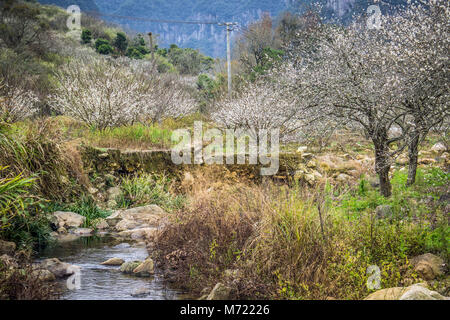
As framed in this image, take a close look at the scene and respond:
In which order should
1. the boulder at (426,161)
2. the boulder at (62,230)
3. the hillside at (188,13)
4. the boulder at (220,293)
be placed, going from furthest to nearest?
the hillside at (188,13) → the boulder at (426,161) → the boulder at (62,230) → the boulder at (220,293)

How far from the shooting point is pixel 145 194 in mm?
9906

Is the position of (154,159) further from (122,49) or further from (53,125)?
(122,49)

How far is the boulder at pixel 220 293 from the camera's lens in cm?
404

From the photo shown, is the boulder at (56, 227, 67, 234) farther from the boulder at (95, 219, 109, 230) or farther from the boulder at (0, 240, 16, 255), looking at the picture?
the boulder at (0, 240, 16, 255)

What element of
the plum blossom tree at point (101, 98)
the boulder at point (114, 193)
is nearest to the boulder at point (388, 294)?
the boulder at point (114, 193)

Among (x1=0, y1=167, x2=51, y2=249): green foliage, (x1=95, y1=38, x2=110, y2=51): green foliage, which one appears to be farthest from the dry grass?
(x1=95, y1=38, x2=110, y2=51): green foliage

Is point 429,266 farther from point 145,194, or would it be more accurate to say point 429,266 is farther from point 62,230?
point 145,194

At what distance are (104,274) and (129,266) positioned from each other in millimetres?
359

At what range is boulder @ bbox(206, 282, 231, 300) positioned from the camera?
404cm

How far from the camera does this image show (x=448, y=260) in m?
4.62

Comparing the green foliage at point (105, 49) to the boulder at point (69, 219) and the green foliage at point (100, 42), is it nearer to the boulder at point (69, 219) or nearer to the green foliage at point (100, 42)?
the green foliage at point (100, 42)

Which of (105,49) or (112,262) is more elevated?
(105,49)

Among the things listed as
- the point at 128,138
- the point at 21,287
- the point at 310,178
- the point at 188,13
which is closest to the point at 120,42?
the point at 128,138

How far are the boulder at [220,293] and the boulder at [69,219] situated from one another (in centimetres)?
480
